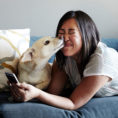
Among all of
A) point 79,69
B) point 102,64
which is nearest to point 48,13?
point 79,69

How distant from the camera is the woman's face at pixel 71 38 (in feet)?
3.74

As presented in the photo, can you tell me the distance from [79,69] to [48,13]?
92 cm

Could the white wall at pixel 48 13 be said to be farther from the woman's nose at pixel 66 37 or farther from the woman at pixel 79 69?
the woman's nose at pixel 66 37

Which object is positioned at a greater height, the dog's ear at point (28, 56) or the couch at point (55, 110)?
the dog's ear at point (28, 56)

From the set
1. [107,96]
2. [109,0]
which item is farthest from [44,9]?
[107,96]

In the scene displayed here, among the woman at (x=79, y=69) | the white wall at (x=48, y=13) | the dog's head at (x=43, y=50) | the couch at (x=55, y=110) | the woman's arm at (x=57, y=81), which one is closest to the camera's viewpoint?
the couch at (x=55, y=110)

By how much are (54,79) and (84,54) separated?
25 cm

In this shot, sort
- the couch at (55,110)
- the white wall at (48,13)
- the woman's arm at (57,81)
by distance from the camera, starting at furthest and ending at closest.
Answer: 1. the white wall at (48,13)
2. the woman's arm at (57,81)
3. the couch at (55,110)

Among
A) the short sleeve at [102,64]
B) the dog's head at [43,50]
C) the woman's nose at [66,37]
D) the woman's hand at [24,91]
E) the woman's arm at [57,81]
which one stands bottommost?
the woman's arm at [57,81]

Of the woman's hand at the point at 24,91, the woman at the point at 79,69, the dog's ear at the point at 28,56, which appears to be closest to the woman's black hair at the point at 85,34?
the woman at the point at 79,69

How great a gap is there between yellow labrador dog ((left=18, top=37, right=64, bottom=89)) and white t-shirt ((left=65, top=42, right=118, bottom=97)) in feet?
0.55

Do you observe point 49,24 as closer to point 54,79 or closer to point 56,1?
point 56,1

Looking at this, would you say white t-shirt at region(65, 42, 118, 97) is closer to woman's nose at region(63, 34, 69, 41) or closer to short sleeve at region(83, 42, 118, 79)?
short sleeve at region(83, 42, 118, 79)

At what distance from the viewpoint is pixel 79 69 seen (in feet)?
4.13
